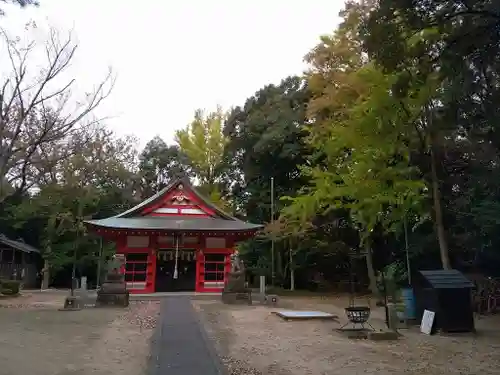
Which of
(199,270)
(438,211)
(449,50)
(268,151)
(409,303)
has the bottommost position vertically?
(409,303)

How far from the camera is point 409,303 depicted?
36.2 ft

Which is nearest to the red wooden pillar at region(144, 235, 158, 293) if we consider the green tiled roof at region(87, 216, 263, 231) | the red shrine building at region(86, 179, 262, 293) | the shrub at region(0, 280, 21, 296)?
the red shrine building at region(86, 179, 262, 293)

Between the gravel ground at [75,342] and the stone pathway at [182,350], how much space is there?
23 cm

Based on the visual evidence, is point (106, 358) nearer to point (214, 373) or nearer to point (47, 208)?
point (214, 373)

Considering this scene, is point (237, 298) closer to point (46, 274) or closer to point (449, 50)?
Answer: point (449, 50)

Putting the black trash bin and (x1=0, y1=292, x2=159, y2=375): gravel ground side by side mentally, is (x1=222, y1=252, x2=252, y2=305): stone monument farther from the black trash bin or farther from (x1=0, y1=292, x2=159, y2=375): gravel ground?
the black trash bin

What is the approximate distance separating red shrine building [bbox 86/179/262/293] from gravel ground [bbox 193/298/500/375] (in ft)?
34.0

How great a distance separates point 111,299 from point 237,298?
4852 millimetres

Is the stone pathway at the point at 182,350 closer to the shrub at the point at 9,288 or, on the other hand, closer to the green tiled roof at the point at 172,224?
the green tiled roof at the point at 172,224

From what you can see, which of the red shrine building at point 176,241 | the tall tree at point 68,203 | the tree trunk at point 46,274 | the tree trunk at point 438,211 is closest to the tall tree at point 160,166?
the tall tree at point 68,203

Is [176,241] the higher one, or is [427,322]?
[176,241]

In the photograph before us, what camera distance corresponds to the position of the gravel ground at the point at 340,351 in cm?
630

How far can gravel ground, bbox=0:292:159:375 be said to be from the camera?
625 cm

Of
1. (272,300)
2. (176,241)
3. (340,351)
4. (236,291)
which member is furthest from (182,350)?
(176,241)
